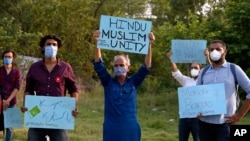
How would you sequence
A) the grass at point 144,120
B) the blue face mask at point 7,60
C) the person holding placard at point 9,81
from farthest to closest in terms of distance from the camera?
the grass at point 144,120, the person holding placard at point 9,81, the blue face mask at point 7,60

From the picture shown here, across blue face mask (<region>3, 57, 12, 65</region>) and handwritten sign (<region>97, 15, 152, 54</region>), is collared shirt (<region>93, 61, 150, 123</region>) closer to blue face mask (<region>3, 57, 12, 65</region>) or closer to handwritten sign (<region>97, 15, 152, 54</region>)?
handwritten sign (<region>97, 15, 152, 54</region>)

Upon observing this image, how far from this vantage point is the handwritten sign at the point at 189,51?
7.76 m

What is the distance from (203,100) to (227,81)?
414 millimetres

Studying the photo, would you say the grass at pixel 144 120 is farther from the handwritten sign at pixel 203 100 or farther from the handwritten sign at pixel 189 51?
the handwritten sign at pixel 203 100

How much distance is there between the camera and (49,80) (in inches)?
237

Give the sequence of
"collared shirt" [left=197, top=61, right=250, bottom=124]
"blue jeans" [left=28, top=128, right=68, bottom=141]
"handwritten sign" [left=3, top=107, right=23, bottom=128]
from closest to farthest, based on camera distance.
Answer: "collared shirt" [left=197, top=61, right=250, bottom=124] → "blue jeans" [left=28, top=128, right=68, bottom=141] → "handwritten sign" [left=3, top=107, right=23, bottom=128]

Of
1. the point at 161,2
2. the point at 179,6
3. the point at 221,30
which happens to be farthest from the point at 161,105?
the point at 161,2

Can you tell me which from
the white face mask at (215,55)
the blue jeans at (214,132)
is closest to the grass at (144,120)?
the blue jeans at (214,132)

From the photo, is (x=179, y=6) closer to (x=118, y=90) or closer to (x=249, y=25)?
(x=249, y=25)

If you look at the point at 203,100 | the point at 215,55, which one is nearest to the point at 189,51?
the point at 203,100

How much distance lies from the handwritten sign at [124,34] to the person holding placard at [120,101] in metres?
0.22

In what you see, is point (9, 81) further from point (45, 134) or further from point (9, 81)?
point (45, 134)

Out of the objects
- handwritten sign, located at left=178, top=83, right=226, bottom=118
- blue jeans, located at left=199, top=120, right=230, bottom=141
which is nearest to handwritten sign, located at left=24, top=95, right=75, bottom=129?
handwritten sign, located at left=178, top=83, right=226, bottom=118

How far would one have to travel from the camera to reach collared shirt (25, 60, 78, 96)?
6.03m
